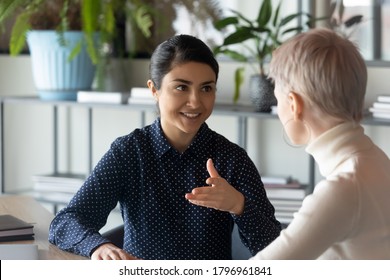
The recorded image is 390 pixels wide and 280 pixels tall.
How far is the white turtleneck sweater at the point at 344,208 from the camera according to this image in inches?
54.7

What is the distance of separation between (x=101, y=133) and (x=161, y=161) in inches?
88.9

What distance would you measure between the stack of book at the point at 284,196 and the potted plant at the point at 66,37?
996 mm

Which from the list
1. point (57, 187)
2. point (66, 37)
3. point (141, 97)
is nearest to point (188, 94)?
point (141, 97)

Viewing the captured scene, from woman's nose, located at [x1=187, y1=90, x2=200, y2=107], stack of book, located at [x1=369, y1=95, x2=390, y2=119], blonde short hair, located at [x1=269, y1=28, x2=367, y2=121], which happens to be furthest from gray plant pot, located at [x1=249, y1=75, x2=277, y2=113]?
blonde short hair, located at [x1=269, y1=28, x2=367, y2=121]

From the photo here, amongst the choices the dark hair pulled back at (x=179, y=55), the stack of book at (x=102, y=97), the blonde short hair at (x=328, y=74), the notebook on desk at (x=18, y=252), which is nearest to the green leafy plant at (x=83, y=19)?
the stack of book at (x=102, y=97)

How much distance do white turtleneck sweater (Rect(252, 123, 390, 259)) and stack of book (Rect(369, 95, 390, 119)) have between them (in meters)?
1.80

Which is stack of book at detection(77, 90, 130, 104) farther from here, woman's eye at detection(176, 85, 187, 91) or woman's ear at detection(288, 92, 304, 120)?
woman's ear at detection(288, 92, 304, 120)

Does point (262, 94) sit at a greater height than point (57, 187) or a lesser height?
greater

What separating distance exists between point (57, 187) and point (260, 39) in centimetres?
133

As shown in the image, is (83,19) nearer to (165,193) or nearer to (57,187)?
(57,187)

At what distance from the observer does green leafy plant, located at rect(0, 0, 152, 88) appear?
3.85 meters

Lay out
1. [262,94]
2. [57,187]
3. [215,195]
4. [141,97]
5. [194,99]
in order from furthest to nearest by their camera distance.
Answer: [57,187]
[141,97]
[262,94]
[194,99]
[215,195]

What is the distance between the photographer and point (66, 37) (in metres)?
4.06
